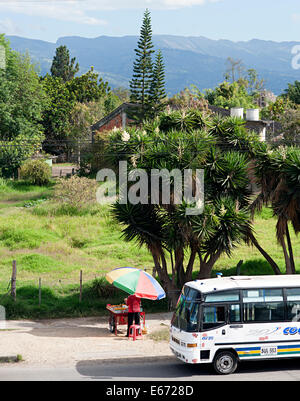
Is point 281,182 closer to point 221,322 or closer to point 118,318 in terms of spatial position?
point 118,318

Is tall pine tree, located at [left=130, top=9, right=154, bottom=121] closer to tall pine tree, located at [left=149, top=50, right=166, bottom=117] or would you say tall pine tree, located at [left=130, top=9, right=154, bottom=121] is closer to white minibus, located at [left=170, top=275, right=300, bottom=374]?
tall pine tree, located at [left=149, top=50, right=166, bottom=117]

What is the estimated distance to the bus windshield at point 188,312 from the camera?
1434 cm

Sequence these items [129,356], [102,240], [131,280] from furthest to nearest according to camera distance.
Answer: [102,240]
[131,280]
[129,356]

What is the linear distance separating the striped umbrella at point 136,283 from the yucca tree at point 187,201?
245cm

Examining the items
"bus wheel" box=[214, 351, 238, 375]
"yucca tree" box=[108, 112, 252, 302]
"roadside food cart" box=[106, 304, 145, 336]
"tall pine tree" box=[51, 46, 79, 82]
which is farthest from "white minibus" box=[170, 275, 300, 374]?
"tall pine tree" box=[51, 46, 79, 82]

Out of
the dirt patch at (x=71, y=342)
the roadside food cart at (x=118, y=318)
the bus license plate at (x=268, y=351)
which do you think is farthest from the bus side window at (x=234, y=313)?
the roadside food cart at (x=118, y=318)

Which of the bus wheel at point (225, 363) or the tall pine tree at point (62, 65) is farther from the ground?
the tall pine tree at point (62, 65)

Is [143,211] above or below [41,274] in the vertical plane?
above

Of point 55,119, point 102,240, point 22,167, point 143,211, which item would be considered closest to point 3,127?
point 22,167

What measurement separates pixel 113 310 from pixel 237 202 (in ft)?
18.5

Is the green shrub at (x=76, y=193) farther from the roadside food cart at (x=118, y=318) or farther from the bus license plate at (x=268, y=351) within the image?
the bus license plate at (x=268, y=351)

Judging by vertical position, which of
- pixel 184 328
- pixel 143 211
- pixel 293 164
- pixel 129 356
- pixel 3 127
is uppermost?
A: pixel 3 127

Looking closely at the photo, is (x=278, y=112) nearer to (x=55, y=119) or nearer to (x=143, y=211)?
(x=55, y=119)

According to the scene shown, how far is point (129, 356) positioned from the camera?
15898 mm
